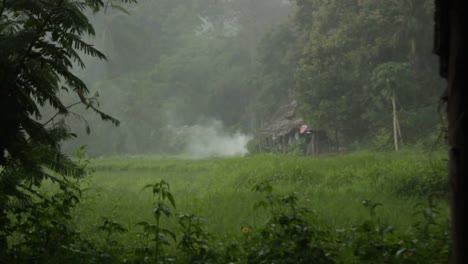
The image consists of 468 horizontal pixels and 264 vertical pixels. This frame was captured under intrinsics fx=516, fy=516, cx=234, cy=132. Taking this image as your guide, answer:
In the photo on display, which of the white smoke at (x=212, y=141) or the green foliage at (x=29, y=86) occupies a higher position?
the white smoke at (x=212, y=141)

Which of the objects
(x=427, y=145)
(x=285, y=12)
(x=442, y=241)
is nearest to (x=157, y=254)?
(x=442, y=241)

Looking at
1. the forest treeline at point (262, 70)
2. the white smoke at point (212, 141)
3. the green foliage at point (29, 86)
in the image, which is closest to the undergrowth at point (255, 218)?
the green foliage at point (29, 86)

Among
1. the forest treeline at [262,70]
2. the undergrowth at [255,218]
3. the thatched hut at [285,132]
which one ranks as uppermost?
the forest treeline at [262,70]

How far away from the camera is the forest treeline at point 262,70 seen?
22.6m

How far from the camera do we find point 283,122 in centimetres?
3023

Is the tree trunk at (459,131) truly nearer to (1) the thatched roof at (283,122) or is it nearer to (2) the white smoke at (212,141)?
(1) the thatched roof at (283,122)

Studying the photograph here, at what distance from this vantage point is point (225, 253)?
14.8 ft

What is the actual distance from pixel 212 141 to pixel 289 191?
95.0ft

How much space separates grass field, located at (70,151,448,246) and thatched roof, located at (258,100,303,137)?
1094 centimetres

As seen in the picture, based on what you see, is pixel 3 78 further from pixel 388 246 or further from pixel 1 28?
pixel 388 246

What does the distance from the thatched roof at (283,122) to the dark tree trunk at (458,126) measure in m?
26.2

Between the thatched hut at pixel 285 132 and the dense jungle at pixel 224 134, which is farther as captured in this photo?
the thatched hut at pixel 285 132

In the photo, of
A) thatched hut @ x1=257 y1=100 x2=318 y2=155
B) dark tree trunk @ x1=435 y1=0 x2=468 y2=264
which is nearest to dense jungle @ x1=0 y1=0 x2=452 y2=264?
thatched hut @ x1=257 y1=100 x2=318 y2=155

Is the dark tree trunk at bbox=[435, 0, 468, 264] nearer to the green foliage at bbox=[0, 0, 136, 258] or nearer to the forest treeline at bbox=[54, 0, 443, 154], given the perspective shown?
the green foliage at bbox=[0, 0, 136, 258]
